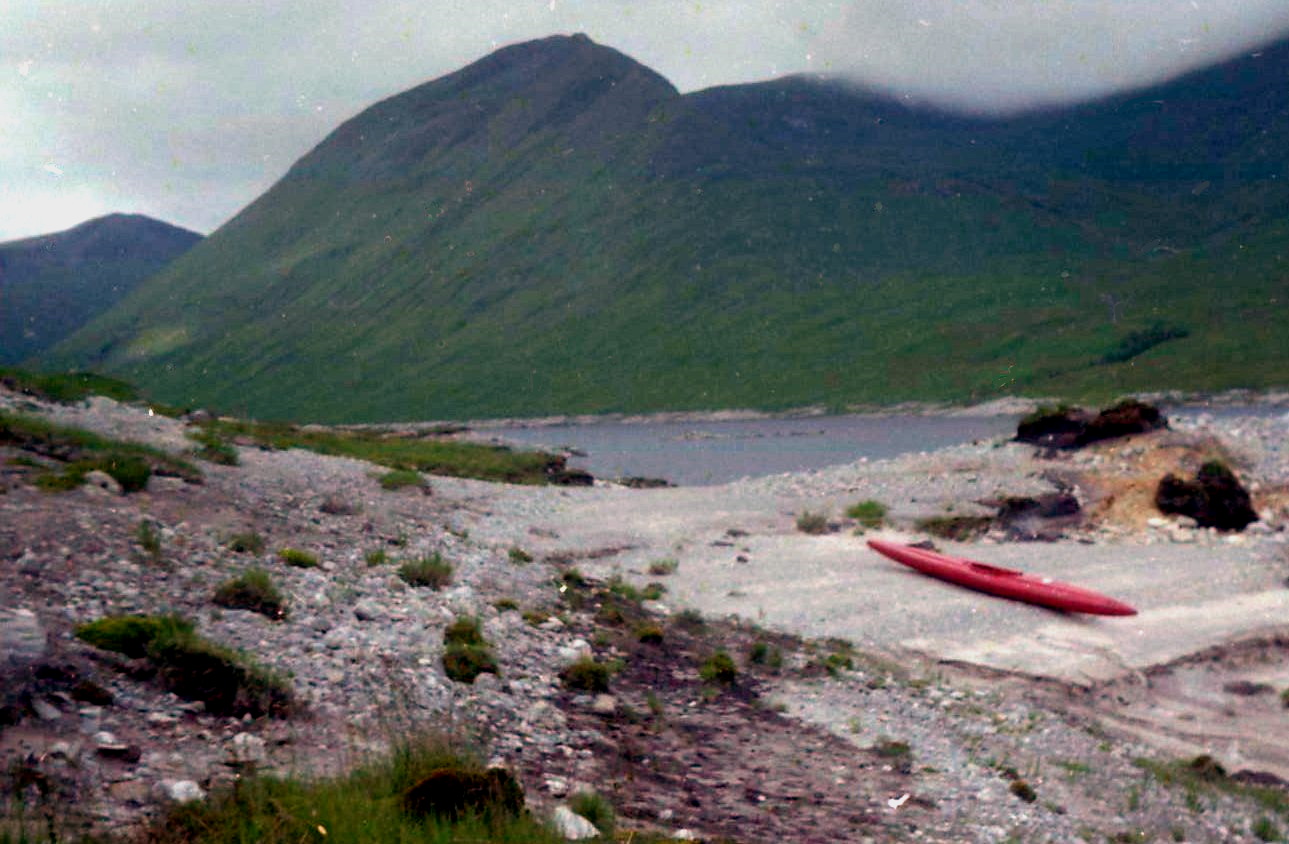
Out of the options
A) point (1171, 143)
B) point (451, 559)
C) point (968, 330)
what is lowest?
point (451, 559)

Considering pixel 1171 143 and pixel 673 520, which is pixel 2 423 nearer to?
pixel 673 520

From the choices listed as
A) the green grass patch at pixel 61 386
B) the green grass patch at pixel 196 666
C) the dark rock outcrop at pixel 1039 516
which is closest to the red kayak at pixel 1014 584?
the dark rock outcrop at pixel 1039 516

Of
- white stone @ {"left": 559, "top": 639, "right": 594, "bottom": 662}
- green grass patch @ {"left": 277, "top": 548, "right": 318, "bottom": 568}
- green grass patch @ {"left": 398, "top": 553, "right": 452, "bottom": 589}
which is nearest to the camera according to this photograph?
white stone @ {"left": 559, "top": 639, "right": 594, "bottom": 662}

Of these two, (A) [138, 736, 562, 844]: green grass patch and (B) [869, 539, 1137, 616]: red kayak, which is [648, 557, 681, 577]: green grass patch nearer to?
(B) [869, 539, 1137, 616]: red kayak

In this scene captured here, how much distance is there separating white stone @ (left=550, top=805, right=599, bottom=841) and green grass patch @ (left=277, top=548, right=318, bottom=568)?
25.7ft

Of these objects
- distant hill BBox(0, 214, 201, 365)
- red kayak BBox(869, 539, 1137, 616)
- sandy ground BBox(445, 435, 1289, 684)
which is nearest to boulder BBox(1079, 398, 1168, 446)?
sandy ground BBox(445, 435, 1289, 684)

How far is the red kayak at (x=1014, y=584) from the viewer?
21750mm

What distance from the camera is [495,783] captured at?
6781 mm

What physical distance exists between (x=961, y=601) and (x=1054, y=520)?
397 inches

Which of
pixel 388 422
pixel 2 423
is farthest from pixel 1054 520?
pixel 388 422

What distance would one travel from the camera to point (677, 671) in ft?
47.5

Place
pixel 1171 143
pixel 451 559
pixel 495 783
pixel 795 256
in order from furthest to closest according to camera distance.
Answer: pixel 1171 143 → pixel 795 256 → pixel 451 559 → pixel 495 783

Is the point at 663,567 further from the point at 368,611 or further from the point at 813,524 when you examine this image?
the point at 368,611

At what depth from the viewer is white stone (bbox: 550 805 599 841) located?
6.94 m
